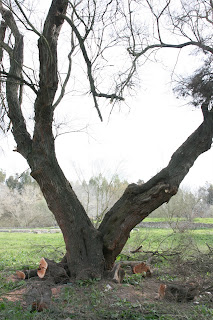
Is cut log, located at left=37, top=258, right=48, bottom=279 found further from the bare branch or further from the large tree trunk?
the bare branch

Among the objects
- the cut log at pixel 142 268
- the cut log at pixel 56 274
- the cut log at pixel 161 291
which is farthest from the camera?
the cut log at pixel 142 268

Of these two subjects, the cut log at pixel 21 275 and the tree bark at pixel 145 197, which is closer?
the tree bark at pixel 145 197

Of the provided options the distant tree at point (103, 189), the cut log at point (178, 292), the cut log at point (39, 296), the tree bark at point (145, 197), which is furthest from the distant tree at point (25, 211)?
the cut log at point (178, 292)

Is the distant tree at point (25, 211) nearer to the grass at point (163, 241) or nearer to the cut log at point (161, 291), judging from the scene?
the grass at point (163, 241)

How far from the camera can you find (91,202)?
17.7 meters

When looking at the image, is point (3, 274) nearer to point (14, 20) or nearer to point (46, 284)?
point (46, 284)

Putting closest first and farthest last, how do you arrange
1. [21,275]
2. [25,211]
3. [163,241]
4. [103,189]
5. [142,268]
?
[21,275] → [142,268] → [163,241] → [103,189] → [25,211]

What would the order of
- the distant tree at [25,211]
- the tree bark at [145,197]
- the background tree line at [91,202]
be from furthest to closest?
1. the distant tree at [25,211]
2. the background tree line at [91,202]
3. the tree bark at [145,197]

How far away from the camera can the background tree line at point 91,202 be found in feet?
51.2

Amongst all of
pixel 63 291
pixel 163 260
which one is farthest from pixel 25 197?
pixel 63 291

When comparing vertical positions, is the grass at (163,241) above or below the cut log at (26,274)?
above

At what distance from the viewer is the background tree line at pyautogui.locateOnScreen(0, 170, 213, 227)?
15.6 metres

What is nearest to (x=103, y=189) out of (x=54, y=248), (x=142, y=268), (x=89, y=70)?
(x=54, y=248)

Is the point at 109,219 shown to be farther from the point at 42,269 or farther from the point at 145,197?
the point at 42,269
